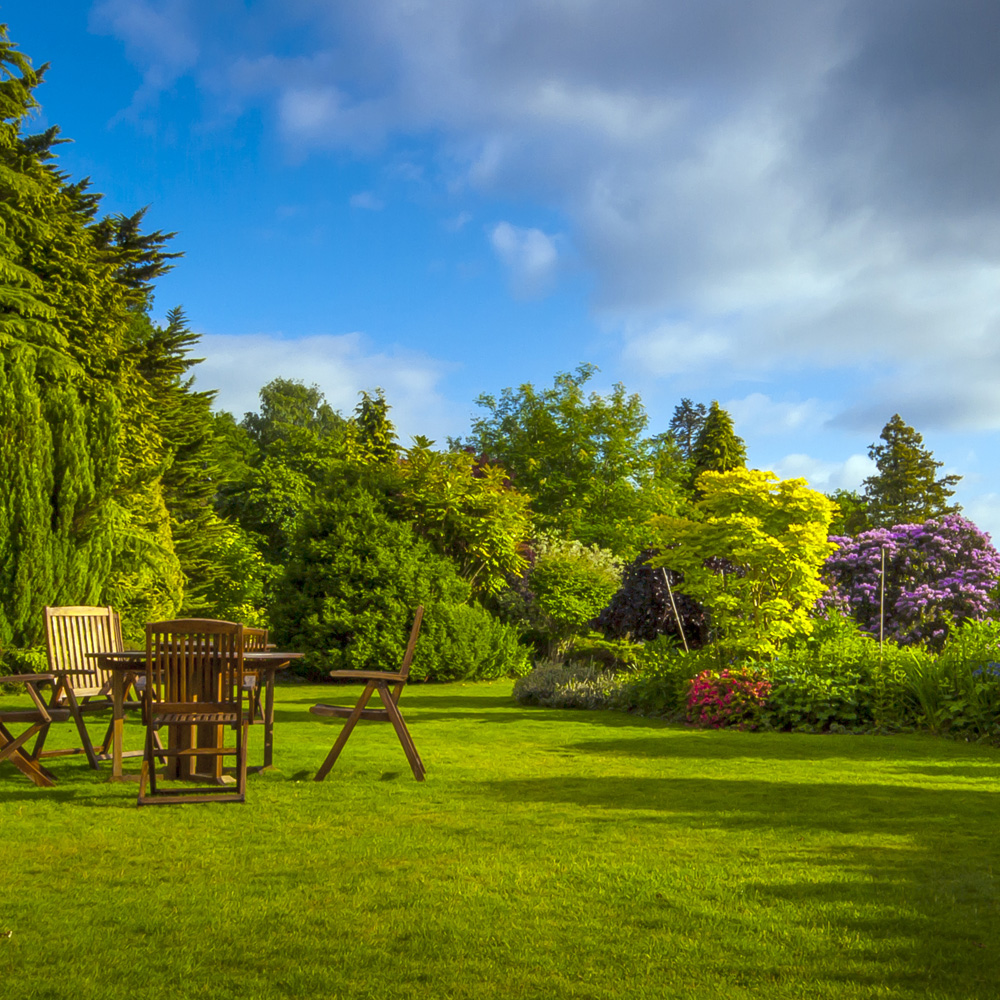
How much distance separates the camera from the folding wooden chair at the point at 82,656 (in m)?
6.74

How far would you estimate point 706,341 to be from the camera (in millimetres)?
13125

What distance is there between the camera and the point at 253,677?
7012mm

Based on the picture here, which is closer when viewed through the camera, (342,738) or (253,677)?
(342,738)

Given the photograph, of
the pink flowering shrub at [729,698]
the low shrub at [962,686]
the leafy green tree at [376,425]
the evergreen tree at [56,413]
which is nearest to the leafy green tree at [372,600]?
the evergreen tree at [56,413]

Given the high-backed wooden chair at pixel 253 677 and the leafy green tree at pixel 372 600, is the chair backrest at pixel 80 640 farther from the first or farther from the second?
the leafy green tree at pixel 372 600

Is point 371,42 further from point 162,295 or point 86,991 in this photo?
point 162,295

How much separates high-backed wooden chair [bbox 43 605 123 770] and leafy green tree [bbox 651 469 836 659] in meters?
6.47

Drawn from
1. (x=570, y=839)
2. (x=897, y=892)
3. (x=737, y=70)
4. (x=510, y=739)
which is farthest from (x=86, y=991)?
(x=737, y=70)

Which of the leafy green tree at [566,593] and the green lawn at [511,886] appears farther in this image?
the leafy green tree at [566,593]

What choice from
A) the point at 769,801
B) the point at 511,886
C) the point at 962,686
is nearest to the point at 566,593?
the point at 962,686

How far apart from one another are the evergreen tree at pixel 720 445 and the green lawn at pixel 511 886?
26729mm

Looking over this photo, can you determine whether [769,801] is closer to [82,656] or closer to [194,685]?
[194,685]

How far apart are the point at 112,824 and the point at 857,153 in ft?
31.5

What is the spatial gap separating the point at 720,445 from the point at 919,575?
15.3 meters
